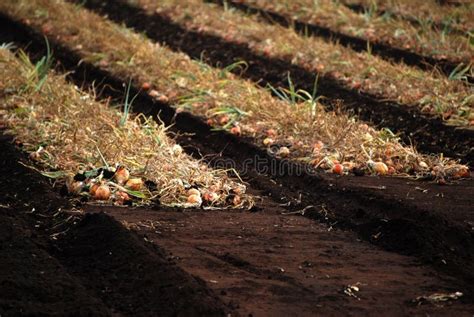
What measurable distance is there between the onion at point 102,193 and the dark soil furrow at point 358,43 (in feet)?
11.6

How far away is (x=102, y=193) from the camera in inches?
185

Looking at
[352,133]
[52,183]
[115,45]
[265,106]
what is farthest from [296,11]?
[52,183]

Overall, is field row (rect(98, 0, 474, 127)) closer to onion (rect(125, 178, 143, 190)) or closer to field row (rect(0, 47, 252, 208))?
field row (rect(0, 47, 252, 208))

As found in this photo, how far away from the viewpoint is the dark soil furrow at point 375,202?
4.16 meters

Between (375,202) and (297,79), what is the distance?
321cm

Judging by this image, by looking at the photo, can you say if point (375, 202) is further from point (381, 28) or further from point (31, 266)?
point (381, 28)

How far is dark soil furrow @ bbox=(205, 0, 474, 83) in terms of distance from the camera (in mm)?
8116

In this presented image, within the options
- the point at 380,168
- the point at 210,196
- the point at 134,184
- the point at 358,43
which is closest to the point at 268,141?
the point at 380,168

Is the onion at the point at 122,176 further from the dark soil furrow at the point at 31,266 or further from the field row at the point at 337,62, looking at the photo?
the field row at the point at 337,62

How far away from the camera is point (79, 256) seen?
3891 mm

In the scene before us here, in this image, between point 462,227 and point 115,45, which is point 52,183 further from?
point 115,45

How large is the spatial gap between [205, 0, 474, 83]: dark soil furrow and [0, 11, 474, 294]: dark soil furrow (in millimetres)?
2180

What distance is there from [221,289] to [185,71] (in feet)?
14.2

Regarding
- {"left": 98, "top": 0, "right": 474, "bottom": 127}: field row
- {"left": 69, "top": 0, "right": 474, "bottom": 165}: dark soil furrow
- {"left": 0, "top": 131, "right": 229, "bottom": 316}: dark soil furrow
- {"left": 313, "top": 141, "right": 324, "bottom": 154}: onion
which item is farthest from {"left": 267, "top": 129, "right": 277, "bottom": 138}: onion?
{"left": 0, "top": 131, "right": 229, "bottom": 316}: dark soil furrow
